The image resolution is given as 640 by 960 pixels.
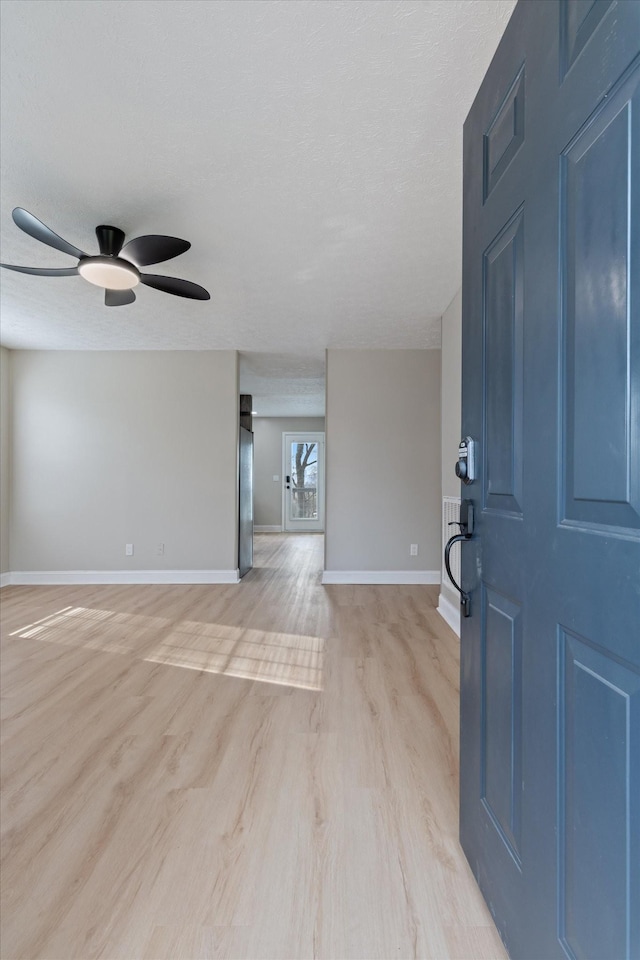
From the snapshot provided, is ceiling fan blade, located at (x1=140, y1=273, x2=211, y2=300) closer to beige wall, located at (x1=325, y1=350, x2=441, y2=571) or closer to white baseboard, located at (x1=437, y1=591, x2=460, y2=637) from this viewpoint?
beige wall, located at (x1=325, y1=350, x2=441, y2=571)

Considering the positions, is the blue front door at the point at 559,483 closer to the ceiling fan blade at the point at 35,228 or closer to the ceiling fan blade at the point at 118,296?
the ceiling fan blade at the point at 35,228

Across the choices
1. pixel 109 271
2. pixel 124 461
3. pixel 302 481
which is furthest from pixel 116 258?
pixel 302 481

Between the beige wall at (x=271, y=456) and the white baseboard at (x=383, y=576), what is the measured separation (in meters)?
5.51

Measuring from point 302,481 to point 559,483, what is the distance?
9787 millimetres

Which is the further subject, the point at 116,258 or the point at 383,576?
the point at 383,576

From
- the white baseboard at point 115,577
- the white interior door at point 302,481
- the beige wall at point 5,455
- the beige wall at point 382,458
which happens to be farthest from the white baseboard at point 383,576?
the white interior door at point 302,481

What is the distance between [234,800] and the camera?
1.60 m

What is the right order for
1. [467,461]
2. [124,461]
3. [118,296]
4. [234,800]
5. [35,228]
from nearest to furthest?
[467,461]
[234,800]
[35,228]
[118,296]
[124,461]

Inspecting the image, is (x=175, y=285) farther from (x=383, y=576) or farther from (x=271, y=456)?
(x=271, y=456)

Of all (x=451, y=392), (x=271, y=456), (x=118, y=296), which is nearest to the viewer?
(x=118, y=296)

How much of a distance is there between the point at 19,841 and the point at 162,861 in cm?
46

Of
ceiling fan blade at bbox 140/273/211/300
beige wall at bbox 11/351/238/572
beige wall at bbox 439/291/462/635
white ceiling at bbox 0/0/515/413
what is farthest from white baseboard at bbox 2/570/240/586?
ceiling fan blade at bbox 140/273/211/300

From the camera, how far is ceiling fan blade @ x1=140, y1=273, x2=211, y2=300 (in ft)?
8.77

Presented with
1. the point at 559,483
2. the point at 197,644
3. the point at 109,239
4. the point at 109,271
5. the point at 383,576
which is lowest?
the point at 197,644
